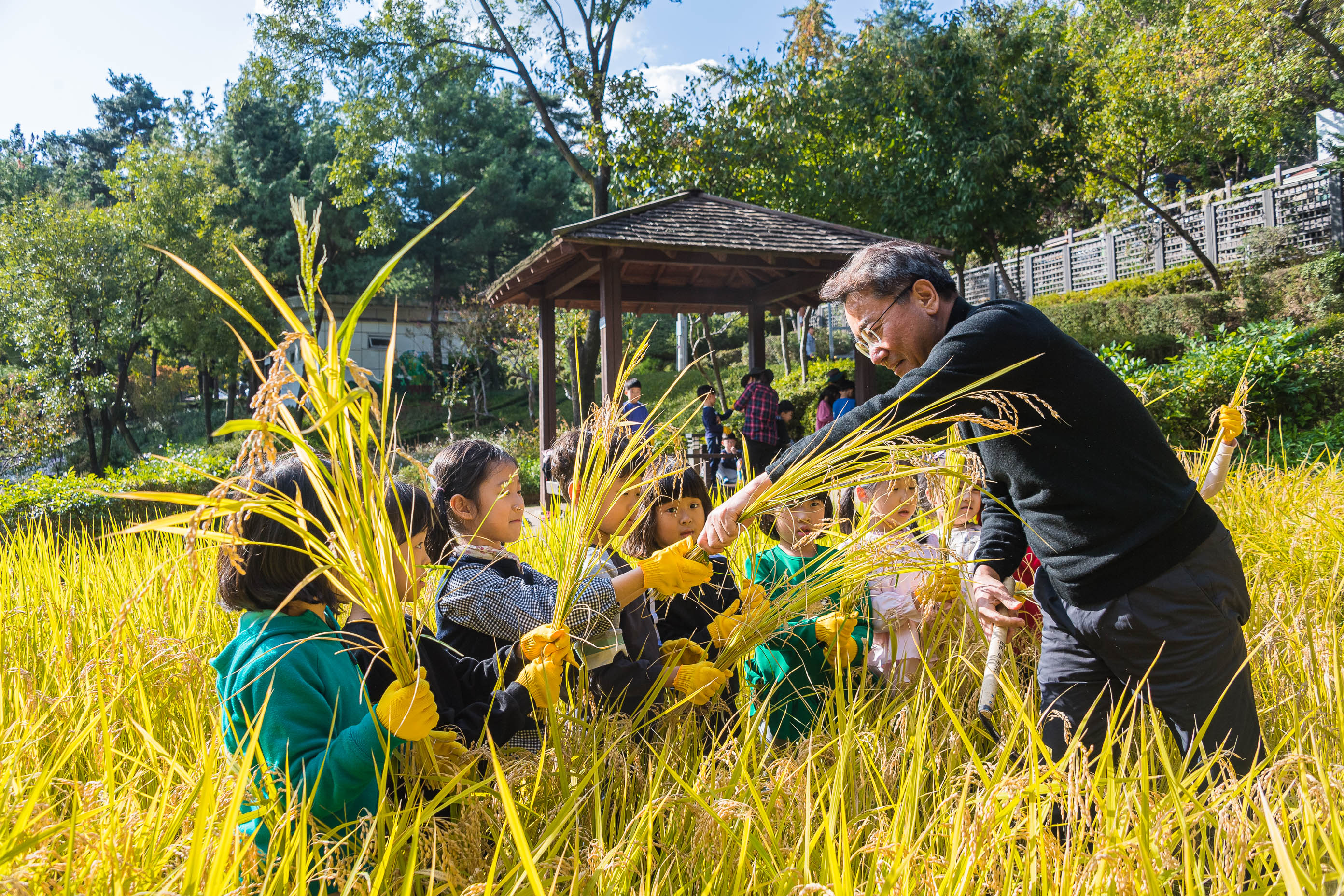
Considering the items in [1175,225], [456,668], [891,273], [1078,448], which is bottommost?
[456,668]

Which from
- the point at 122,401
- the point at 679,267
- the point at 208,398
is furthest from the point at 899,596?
the point at 208,398

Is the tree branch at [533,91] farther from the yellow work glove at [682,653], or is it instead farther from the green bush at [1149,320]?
the yellow work glove at [682,653]

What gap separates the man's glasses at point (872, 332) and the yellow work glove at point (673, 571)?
0.61 meters

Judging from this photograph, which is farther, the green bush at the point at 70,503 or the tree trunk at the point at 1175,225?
the tree trunk at the point at 1175,225

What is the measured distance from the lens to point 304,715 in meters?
1.37

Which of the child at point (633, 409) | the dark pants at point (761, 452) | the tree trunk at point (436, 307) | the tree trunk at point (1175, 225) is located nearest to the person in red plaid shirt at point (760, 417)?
the dark pants at point (761, 452)

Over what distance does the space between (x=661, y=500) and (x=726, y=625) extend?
548 millimetres

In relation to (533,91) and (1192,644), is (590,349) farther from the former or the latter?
(1192,644)

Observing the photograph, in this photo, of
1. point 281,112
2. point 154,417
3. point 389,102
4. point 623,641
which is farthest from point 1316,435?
point 154,417

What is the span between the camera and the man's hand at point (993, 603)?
6.07ft

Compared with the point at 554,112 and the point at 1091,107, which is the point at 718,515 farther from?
the point at 554,112

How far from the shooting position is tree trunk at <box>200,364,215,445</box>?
68.4ft

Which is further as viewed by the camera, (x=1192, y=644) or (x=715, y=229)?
(x=715, y=229)

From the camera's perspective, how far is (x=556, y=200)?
24156 millimetres
